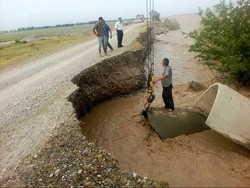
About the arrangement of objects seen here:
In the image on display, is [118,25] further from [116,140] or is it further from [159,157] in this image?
[159,157]

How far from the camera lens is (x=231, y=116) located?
305 inches

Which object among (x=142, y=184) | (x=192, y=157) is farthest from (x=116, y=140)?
(x=142, y=184)

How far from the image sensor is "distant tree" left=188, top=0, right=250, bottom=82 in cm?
1199

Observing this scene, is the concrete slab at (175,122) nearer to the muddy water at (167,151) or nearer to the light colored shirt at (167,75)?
the muddy water at (167,151)

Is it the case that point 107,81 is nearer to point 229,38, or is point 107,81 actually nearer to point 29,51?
point 229,38

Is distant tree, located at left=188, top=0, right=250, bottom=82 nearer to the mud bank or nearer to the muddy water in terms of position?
the muddy water

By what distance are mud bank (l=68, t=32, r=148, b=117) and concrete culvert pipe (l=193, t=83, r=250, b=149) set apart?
420cm

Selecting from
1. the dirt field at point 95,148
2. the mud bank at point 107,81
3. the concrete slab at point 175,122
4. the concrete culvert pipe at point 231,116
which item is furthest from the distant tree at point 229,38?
the concrete culvert pipe at point 231,116

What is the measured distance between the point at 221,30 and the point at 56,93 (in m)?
7.13

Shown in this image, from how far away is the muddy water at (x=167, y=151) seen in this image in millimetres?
6746

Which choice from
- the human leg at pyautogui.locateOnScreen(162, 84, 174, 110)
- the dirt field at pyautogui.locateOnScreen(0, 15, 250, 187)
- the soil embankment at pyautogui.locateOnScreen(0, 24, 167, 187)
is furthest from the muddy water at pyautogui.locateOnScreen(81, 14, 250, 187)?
the soil embankment at pyautogui.locateOnScreen(0, 24, 167, 187)

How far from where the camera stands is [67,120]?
7.66 meters

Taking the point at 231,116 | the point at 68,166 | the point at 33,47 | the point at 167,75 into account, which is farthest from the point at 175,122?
the point at 33,47

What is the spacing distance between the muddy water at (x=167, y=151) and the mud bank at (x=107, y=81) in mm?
517
